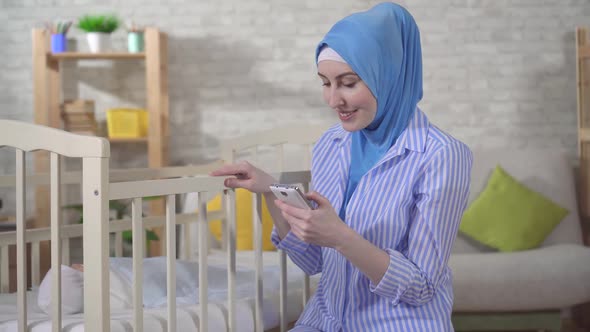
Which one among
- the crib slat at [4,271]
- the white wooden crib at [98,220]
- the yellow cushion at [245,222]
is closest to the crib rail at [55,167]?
the white wooden crib at [98,220]

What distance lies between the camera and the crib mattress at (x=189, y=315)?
1767mm

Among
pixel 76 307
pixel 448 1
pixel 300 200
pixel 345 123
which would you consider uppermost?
pixel 448 1

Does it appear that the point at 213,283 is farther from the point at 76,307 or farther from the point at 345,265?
the point at 345,265

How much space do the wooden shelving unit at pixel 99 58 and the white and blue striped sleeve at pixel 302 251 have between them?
2.24 meters

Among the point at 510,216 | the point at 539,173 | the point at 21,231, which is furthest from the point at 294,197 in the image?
the point at 539,173

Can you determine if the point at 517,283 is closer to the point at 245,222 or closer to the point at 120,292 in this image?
the point at 245,222

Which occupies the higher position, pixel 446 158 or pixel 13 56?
pixel 13 56

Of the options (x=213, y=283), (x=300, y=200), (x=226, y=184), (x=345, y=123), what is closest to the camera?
(x=300, y=200)

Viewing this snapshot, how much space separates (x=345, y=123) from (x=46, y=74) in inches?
108

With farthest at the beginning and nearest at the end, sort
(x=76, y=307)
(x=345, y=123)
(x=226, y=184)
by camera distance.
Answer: (x=76, y=307)
(x=226, y=184)
(x=345, y=123)

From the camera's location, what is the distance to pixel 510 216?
3600mm

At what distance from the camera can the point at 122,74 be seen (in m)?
4.22

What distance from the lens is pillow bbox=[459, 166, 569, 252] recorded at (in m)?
3.56

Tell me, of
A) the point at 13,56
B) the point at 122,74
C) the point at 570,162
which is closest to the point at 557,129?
the point at 570,162
